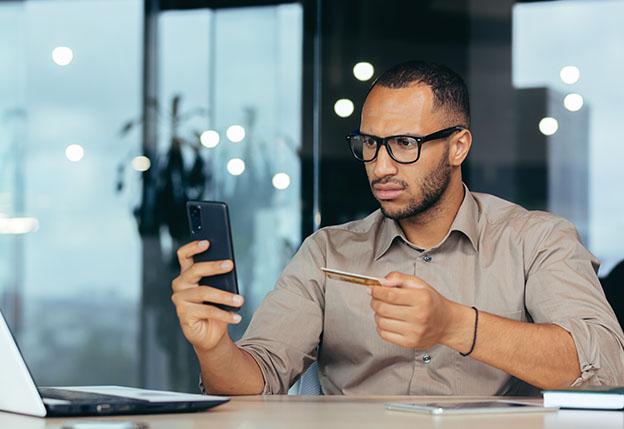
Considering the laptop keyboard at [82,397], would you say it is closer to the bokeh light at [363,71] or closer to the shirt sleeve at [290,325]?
the shirt sleeve at [290,325]

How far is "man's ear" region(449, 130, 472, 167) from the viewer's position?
189 centimetres

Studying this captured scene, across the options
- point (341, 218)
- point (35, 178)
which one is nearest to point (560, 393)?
point (341, 218)

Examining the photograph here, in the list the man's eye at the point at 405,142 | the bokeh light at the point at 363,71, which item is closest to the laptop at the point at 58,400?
the man's eye at the point at 405,142

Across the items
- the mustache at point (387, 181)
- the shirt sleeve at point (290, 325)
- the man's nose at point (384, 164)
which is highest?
the man's nose at point (384, 164)

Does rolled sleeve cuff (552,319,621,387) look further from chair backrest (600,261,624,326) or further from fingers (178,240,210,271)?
chair backrest (600,261,624,326)

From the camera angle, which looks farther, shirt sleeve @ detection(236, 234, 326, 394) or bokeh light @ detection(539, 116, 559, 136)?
bokeh light @ detection(539, 116, 559, 136)

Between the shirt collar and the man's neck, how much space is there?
3cm

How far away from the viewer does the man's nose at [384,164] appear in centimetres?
178

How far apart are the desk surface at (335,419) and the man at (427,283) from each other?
0.33 meters

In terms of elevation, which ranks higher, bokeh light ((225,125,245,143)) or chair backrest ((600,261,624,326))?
bokeh light ((225,125,245,143))

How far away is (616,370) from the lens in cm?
152

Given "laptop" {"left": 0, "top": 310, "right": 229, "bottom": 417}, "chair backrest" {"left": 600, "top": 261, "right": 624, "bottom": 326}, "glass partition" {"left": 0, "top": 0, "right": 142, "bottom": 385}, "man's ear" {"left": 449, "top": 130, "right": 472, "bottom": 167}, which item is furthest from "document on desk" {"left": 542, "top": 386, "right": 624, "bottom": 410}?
"glass partition" {"left": 0, "top": 0, "right": 142, "bottom": 385}

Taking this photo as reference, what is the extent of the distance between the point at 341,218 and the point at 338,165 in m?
0.24

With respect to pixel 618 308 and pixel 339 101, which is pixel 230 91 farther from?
pixel 618 308
